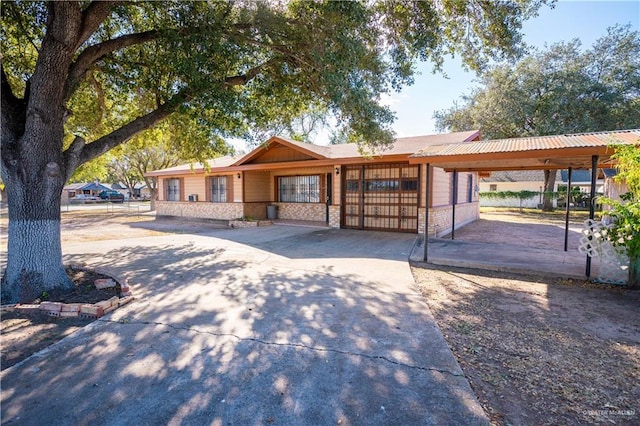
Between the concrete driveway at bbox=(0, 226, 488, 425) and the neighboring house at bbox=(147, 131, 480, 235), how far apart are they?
19.7ft

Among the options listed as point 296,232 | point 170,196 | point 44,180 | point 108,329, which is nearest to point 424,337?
point 108,329

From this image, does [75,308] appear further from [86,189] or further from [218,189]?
[86,189]

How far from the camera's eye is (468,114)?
25.3 m

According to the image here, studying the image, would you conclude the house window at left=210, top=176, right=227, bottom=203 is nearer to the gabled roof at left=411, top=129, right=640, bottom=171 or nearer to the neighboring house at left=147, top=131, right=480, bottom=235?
the neighboring house at left=147, top=131, right=480, bottom=235

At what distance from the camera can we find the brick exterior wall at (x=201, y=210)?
52.9 feet

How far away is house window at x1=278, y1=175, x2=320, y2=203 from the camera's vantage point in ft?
49.1

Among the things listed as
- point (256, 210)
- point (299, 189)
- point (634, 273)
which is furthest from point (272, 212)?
point (634, 273)

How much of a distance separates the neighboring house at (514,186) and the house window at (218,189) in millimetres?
25768

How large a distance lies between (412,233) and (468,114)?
18.2 metres

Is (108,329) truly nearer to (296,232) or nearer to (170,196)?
(296,232)

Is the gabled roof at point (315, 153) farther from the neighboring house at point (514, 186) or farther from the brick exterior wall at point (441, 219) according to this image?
the neighboring house at point (514, 186)

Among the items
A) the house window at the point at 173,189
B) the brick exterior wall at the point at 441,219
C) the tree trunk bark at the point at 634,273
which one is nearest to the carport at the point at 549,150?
the tree trunk bark at the point at 634,273

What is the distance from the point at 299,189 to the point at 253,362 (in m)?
12.8

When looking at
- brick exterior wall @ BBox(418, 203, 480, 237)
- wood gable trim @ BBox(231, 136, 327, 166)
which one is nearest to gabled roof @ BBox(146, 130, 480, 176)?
wood gable trim @ BBox(231, 136, 327, 166)
